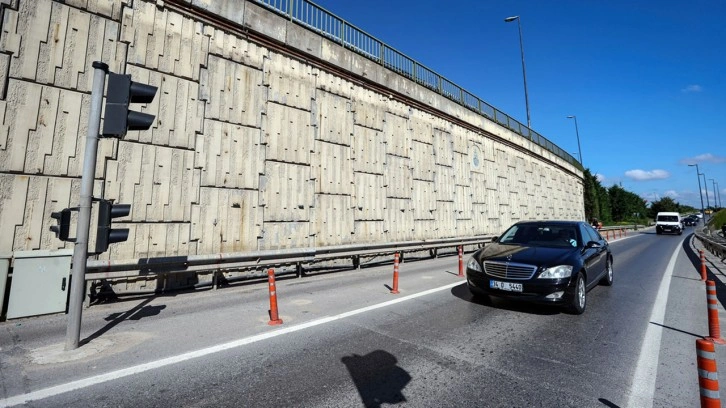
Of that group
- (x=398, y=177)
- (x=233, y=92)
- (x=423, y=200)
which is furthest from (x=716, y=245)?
(x=233, y=92)

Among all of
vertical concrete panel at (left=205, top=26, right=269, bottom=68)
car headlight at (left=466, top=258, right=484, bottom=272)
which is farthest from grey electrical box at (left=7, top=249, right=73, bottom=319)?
car headlight at (left=466, top=258, right=484, bottom=272)

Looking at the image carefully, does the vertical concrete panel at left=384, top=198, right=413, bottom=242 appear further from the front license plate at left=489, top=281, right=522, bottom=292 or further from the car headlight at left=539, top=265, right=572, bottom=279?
the car headlight at left=539, top=265, right=572, bottom=279

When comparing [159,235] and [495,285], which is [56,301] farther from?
[495,285]

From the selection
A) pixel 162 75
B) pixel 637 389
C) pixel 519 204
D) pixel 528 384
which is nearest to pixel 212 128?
pixel 162 75

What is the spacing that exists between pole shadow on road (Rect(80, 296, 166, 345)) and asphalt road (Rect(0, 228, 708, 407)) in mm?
55

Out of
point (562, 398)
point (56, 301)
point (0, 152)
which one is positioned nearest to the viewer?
point (562, 398)

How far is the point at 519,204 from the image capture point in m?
25.6

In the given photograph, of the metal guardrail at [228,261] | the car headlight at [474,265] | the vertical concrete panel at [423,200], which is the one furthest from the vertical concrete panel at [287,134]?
the car headlight at [474,265]

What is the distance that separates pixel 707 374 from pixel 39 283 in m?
8.73

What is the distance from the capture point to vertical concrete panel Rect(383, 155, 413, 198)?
15.1 meters

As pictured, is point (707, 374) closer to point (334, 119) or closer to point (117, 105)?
point (117, 105)

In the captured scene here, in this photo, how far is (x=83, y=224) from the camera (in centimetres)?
444

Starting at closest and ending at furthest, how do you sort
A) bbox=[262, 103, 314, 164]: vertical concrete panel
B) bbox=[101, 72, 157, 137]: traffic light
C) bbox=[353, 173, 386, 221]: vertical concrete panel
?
bbox=[101, 72, 157, 137]: traffic light → bbox=[262, 103, 314, 164]: vertical concrete panel → bbox=[353, 173, 386, 221]: vertical concrete panel

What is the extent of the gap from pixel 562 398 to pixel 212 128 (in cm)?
957
